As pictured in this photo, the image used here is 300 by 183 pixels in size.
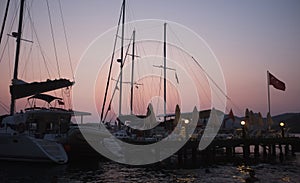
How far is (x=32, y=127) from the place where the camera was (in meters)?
40.1

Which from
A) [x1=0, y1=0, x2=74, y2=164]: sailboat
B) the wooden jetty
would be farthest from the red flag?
[x1=0, y1=0, x2=74, y2=164]: sailboat

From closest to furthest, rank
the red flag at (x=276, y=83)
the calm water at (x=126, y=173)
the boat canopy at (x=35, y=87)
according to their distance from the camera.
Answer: the calm water at (x=126, y=173)
the boat canopy at (x=35, y=87)
the red flag at (x=276, y=83)

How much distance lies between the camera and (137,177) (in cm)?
3050

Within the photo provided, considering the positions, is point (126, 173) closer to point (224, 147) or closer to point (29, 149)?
point (29, 149)

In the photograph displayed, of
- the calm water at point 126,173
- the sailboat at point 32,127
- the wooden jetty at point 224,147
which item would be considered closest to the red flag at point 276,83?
the wooden jetty at point 224,147

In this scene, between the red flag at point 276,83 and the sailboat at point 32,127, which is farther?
the red flag at point 276,83

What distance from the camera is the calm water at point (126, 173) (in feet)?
95.7

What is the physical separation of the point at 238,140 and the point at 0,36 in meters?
32.6

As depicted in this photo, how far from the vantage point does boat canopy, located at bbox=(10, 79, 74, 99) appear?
34.6 meters

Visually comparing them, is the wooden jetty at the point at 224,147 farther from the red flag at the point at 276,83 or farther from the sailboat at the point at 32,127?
the sailboat at the point at 32,127

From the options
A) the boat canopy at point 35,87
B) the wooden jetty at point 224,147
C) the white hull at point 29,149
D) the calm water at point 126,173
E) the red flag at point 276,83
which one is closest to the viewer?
the calm water at point 126,173

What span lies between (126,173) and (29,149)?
984 centimetres

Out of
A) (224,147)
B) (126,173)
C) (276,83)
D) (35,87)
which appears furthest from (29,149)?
(276,83)

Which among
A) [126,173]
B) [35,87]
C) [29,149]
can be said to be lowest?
[126,173]
